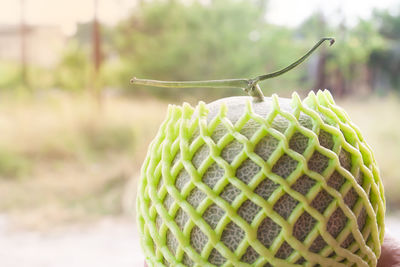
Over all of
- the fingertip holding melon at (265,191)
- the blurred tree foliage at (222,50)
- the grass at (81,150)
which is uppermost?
the blurred tree foliage at (222,50)

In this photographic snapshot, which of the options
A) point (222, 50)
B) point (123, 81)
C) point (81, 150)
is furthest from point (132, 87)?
Answer: point (222, 50)

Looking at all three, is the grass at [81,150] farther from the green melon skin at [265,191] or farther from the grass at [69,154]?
the green melon skin at [265,191]

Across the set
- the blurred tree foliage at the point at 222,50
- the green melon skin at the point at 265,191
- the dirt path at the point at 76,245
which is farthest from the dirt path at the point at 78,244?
the green melon skin at the point at 265,191

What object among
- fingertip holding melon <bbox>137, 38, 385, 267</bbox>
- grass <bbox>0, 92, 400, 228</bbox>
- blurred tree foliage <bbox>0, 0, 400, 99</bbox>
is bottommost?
fingertip holding melon <bbox>137, 38, 385, 267</bbox>

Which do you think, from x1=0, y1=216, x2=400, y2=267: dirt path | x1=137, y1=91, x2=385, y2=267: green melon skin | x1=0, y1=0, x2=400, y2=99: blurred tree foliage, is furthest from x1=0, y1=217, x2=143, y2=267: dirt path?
x1=137, y1=91, x2=385, y2=267: green melon skin

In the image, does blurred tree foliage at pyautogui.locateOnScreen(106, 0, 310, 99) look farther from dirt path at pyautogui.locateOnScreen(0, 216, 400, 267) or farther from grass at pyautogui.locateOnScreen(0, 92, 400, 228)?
dirt path at pyautogui.locateOnScreen(0, 216, 400, 267)

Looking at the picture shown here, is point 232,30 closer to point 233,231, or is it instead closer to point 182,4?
point 182,4
